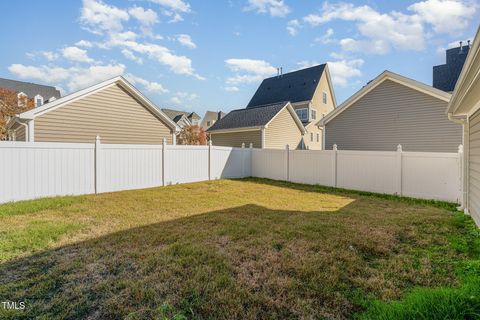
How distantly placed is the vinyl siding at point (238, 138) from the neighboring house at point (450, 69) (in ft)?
37.3

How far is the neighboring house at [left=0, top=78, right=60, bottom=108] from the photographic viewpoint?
94.5 feet

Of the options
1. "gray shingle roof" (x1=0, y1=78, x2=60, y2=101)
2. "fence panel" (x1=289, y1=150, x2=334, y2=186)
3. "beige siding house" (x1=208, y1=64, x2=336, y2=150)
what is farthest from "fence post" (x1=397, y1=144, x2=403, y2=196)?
"gray shingle roof" (x1=0, y1=78, x2=60, y2=101)

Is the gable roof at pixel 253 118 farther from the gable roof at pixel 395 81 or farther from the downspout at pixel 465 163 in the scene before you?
the downspout at pixel 465 163

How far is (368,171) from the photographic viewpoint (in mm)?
9016

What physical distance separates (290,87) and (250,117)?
29.1 ft

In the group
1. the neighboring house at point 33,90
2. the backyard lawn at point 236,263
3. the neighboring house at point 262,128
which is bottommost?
the backyard lawn at point 236,263

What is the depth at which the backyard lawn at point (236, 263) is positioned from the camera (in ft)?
7.26

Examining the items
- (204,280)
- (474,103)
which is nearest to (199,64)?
(474,103)

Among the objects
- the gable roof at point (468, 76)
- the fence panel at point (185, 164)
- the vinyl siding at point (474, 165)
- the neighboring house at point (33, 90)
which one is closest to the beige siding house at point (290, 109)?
the fence panel at point (185, 164)

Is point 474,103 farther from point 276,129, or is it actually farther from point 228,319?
point 276,129

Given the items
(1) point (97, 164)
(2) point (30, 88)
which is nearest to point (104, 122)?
(1) point (97, 164)

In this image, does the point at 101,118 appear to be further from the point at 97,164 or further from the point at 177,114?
the point at 177,114

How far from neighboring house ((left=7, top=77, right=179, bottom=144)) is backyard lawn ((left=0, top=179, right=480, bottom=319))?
13.2 ft

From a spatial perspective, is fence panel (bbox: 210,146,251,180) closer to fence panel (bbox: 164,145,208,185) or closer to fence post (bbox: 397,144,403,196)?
fence panel (bbox: 164,145,208,185)
